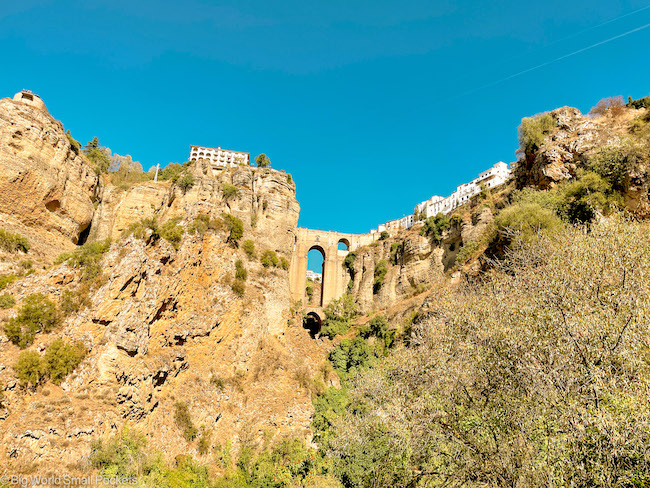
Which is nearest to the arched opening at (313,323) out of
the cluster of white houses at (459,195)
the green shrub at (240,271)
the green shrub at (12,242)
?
the green shrub at (240,271)

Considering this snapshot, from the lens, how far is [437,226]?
4022cm

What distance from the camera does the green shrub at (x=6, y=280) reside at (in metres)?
17.3

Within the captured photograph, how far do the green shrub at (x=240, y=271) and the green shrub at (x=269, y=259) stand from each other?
7.90 ft

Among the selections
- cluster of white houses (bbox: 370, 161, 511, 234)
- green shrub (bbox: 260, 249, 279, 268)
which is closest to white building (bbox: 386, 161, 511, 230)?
cluster of white houses (bbox: 370, 161, 511, 234)

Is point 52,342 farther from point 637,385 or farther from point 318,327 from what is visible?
point 318,327

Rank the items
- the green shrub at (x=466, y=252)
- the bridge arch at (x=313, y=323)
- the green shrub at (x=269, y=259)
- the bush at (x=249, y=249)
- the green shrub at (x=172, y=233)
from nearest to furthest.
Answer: the green shrub at (x=172, y=233)
the bush at (x=249, y=249)
the green shrub at (x=269, y=259)
the green shrub at (x=466, y=252)
the bridge arch at (x=313, y=323)

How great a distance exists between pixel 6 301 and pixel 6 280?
1.70 meters

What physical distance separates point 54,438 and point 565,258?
60.3 feet

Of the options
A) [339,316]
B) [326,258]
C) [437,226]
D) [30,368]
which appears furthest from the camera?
[326,258]

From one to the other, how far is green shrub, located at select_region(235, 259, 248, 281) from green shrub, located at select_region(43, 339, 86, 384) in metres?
11.5

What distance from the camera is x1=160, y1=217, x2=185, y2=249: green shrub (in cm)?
2333

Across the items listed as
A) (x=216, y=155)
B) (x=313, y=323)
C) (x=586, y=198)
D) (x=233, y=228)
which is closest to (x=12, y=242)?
(x=233, y=228)

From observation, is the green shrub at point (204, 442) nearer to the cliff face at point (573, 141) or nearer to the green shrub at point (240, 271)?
the green shrub at point (240, 271)

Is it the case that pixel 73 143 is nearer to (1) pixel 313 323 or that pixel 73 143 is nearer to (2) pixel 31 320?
(2) pixel 31 320
